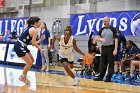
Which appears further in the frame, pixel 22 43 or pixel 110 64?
pixel 110 64

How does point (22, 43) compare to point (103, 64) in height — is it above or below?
above

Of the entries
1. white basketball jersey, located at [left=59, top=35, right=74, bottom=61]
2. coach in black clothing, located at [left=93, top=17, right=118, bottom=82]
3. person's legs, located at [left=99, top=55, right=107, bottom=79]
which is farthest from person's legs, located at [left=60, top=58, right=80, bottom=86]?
person's legs, located at [left=99, top=55, right=107, bottom=79]

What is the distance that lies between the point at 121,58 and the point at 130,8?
528cm

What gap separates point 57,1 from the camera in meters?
22.9

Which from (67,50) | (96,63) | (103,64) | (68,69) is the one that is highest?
(67,50)

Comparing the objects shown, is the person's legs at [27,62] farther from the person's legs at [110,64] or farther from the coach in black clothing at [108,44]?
the person's legs at [110,64]

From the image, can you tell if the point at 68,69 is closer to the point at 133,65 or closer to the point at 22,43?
the point at 22,43

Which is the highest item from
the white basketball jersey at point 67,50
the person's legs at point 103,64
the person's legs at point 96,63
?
the white basketball jersey at point 67,50

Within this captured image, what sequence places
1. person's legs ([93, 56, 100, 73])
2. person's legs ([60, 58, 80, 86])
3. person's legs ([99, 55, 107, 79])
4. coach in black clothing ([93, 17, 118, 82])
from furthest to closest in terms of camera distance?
1. person's legs ([93, 56, 100, 73])
2. person's legs ([99, 55, 107, 79])
3. coach in black clothing ([93, 17, 118, 82])
4. person's legs ([60, 58, 80, 86])

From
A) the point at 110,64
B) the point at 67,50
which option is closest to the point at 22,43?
the point at 67,50

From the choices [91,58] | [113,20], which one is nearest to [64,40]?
[91,58]

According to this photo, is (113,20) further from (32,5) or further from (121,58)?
(32,5)

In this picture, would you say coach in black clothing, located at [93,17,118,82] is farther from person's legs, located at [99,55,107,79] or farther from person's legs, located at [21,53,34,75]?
person's legs, located at [21,53,34,75]

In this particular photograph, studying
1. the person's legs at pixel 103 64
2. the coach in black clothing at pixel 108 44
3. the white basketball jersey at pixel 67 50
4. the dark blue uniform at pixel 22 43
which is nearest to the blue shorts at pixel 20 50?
the dark blue uniform at pixel 22 43
